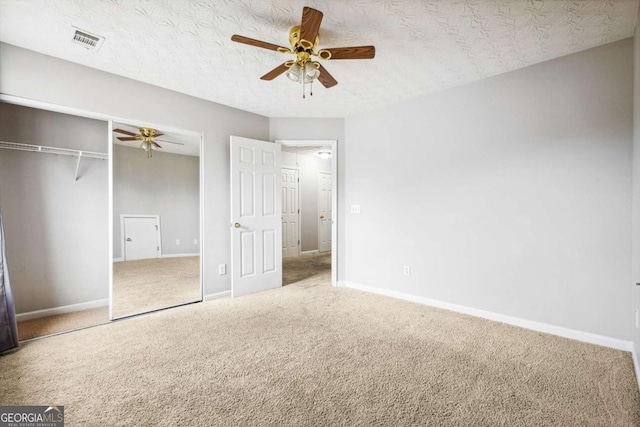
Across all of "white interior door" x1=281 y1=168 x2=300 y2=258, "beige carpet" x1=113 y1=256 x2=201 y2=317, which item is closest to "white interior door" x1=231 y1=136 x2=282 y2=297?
"beige carpet" x1=113 y1=256 x2=201 y2=317

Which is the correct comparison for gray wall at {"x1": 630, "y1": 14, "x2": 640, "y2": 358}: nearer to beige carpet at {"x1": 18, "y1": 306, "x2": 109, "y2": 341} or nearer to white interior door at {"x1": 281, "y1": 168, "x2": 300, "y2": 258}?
beige carpet at {"x1": 18, "y1": 306, "x2": 109, "y2": 341}

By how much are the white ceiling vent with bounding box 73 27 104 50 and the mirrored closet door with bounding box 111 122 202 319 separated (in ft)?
2.78

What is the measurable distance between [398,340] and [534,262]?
5.01ft

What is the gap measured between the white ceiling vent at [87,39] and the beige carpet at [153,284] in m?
2.21

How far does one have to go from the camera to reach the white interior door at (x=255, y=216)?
384cm

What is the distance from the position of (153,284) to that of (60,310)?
966 millimetres

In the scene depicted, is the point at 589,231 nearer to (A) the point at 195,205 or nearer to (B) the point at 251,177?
(B) the point at 251,177

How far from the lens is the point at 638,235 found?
2033mm

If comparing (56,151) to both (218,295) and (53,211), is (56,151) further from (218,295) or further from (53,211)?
(218,295)

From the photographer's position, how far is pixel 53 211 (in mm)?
3236

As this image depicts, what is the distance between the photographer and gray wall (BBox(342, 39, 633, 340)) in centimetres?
245

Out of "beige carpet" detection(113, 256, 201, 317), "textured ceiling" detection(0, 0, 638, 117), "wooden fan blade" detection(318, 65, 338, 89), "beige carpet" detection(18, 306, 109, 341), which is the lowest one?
"beige carpet" detection(18, 306, 109, 341)

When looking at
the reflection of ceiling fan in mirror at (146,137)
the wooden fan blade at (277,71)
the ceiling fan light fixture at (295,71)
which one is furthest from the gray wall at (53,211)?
the ceiling fan light fixture at (295,71)

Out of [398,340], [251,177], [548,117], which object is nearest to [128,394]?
[398,340]
